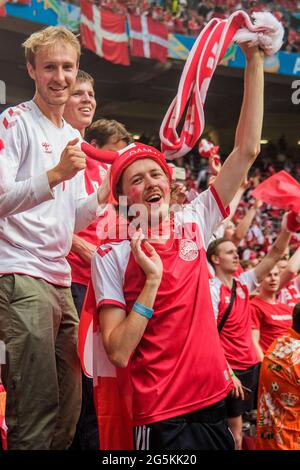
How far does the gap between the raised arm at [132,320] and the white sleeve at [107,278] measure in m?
0.03

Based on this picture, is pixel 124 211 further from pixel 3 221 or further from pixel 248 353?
pixel 248 353

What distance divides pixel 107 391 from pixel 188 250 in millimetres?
497

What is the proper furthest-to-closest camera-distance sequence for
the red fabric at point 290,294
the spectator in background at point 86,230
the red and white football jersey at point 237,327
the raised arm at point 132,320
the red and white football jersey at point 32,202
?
1. the red fabric at point 290,294
2. the red and white football jersey at point 237,327
3. the spectator in background at point 86,230
4. the red and white football jersey at point 32,202
5. the raised arm at point 132,320

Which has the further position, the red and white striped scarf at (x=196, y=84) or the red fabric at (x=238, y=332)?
the red fabric at (x=238, y=332)

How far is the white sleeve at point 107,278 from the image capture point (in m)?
2.20

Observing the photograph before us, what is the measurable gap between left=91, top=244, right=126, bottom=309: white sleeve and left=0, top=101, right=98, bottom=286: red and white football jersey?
176 millimetres

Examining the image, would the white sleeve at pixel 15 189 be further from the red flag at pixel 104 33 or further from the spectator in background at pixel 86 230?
the red flag at pixel 104 33

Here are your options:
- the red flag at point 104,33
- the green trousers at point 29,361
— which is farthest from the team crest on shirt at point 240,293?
the red flag at point 104,33

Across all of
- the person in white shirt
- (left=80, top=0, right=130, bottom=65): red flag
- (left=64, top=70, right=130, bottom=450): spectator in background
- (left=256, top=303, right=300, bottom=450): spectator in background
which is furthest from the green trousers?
(left=80, top=0, right=130, bottom=65): red flag

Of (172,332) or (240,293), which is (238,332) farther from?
(172,332)

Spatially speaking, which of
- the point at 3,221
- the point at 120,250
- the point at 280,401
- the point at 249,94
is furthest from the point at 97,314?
the point at 280,401

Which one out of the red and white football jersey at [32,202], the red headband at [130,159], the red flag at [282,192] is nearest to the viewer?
the red and white football jersey at [32,202]

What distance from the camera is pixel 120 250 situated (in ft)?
7.49

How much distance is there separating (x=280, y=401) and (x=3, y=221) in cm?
171
